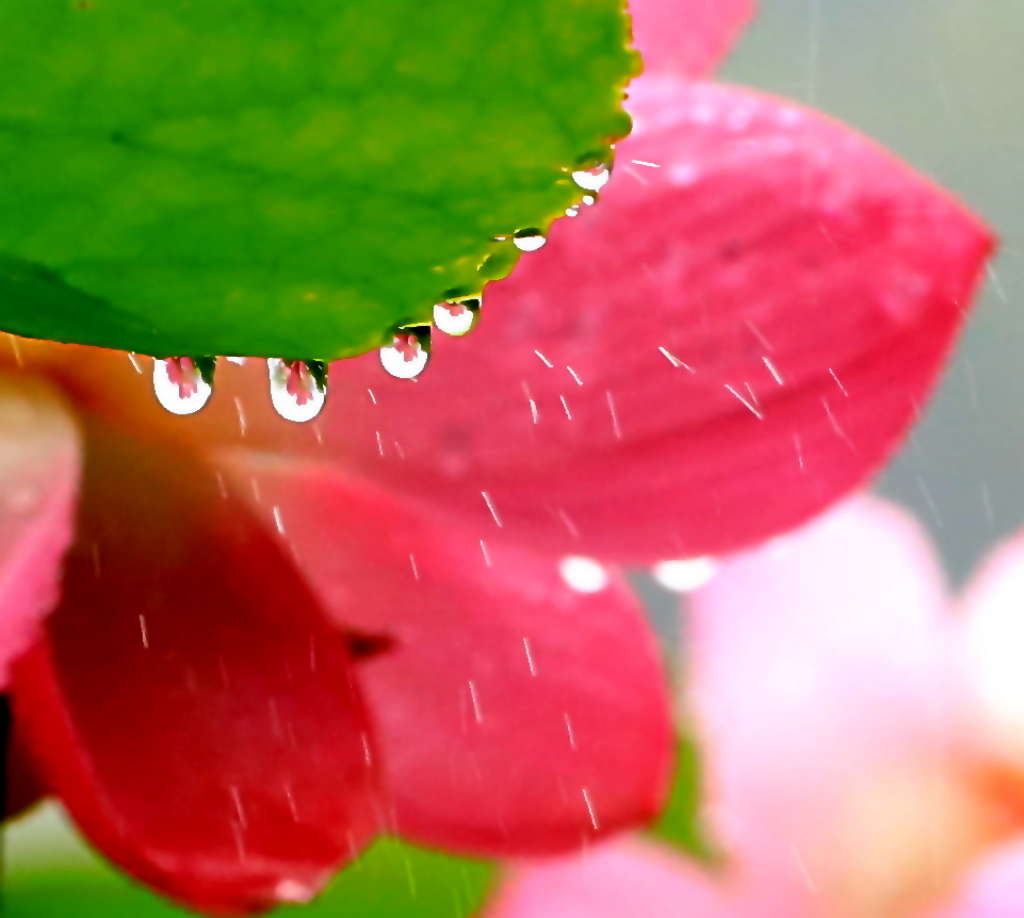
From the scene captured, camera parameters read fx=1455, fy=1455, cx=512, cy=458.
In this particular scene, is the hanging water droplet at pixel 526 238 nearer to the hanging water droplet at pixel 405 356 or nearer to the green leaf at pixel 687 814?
the hanging water droplet at pixel 405 356

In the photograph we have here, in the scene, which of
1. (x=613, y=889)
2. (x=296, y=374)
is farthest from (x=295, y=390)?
(x=613, y=889)

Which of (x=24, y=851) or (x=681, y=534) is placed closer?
(x=681, y=534)

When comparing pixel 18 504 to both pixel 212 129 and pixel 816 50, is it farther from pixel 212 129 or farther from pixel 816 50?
pixel 816 50

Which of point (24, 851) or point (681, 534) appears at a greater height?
point (681, 534)

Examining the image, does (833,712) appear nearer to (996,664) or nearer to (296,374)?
(996,664)

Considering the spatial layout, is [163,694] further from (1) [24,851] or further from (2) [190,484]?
(1) [24,851]

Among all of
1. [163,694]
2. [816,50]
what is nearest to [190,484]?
[163,694]

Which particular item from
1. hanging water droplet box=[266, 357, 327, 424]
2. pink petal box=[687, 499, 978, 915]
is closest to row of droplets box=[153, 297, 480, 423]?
hanging water droplet box=[266, 357, 327, 424]

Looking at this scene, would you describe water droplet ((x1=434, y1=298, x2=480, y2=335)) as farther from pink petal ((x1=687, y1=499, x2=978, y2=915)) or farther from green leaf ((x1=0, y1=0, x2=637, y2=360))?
pink petal ((x1=687, y1=499, x2=978, y2=915))
